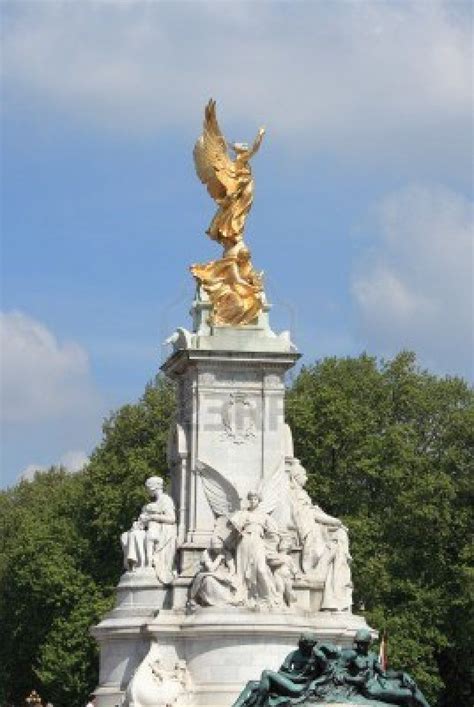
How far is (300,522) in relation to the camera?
42938 millimetres

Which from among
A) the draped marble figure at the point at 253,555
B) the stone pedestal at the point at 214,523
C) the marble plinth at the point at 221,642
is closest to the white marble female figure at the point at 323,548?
the stone pedestal at the point at 214,523

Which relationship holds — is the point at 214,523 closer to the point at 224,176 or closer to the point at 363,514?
the point at 224,176

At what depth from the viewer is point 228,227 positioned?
4431cm

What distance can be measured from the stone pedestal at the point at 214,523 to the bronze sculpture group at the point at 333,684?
1243 cm

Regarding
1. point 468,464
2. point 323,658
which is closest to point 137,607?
point 323,658

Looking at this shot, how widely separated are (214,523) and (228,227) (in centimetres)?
617

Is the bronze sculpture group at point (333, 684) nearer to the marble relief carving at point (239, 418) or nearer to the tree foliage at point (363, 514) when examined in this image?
the marble relief carving at point (239, 418)

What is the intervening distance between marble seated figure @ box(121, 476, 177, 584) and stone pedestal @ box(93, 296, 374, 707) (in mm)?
181

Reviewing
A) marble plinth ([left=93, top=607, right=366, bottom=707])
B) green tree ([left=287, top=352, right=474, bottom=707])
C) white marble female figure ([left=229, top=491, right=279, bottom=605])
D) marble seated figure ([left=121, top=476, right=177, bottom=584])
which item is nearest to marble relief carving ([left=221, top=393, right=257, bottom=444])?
marble seated figure ([left=121, top=476, right=177, bottom=584])

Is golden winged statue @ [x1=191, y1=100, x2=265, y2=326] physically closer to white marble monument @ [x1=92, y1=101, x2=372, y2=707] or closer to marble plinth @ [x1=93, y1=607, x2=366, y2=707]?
white marble monument @ [x1=92, y1=101, x2=372, y2=707]

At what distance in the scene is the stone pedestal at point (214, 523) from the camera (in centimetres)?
4031

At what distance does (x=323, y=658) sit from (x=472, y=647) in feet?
98.1

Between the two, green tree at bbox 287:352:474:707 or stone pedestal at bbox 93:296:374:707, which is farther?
green tree at bbox 287:352:474:707

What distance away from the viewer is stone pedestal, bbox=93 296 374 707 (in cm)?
4031
